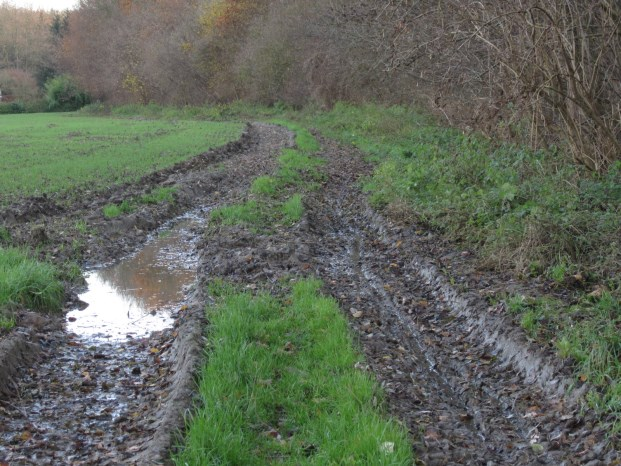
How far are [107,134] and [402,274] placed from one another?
93.2 ft

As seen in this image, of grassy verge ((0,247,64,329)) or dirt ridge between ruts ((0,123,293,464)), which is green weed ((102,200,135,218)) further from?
grassy verge ((0,247,64,329))

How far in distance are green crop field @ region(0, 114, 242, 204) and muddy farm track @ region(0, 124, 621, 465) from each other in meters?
5.02

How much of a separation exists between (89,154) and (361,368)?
20.8 meters

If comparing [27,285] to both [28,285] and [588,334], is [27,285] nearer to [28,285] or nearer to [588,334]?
[28,285]

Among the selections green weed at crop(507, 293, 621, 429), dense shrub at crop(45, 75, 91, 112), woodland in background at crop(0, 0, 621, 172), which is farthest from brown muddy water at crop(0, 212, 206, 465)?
dense shrub at crop(45, 75, 91, 112)

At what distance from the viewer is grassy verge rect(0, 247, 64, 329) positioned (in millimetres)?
8570

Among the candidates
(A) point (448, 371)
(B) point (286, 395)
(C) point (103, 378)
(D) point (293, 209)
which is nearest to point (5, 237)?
(C) point (103, 378)

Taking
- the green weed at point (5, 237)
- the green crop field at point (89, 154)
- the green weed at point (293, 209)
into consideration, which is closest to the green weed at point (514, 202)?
the green weed at point (293, 209)

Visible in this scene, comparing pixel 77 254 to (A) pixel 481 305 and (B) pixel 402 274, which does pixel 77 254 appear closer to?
(B) pixel 402 274

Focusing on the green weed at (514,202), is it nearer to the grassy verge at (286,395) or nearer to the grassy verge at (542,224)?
the grassy verge at (542,224)

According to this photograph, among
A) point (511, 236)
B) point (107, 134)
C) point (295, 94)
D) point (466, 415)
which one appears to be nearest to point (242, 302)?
point (466, 415)

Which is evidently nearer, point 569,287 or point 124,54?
point 569,287

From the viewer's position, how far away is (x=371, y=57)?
30.0 meters

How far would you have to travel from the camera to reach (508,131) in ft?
50.5
